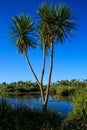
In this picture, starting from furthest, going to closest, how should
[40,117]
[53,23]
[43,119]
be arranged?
[53,23]
[40,117]
[43,119]

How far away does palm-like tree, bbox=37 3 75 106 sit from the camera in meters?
19.7

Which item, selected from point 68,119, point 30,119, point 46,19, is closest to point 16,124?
point 30,119


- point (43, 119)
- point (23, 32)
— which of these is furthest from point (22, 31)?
point (43, 119)

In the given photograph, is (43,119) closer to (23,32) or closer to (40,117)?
(40,117)

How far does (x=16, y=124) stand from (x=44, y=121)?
1.40 m

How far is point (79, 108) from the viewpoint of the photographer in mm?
12984

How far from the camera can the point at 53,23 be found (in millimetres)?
20062

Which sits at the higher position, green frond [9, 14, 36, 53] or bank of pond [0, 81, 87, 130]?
green frond [9, 14, 36, 53]

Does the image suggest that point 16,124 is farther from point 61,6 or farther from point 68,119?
point 61,6

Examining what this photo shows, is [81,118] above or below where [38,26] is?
below

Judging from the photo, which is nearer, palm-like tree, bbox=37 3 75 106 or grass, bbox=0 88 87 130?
grass, bbox=0 88 87 130

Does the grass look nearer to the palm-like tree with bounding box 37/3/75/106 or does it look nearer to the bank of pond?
the bank of pond

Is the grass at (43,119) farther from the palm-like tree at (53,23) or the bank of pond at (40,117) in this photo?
the palm-like tree at (53,23)

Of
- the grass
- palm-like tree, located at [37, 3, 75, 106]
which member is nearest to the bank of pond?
the grass
